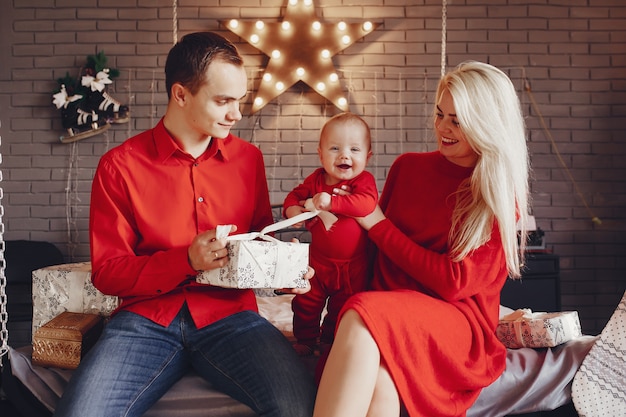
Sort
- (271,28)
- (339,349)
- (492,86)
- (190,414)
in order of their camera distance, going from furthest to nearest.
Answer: (271,28)
(492,86)
(190,414)
(339,349)

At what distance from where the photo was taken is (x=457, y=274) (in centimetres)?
179

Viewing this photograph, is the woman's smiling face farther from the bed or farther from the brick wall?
the brick wall

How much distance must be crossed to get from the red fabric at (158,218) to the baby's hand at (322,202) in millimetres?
263

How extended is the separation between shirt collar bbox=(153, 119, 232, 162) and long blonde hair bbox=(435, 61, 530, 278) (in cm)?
74

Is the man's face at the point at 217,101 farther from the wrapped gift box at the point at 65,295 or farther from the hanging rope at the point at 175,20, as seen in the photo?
the hanging rope at the point at 175,20

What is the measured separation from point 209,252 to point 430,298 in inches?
25.8

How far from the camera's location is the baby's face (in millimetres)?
1963

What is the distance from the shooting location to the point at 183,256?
5.51ft

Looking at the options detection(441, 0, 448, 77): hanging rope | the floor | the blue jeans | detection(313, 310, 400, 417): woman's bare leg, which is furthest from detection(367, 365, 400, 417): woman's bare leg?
detection(441, 0, 448, 77): hanging rope

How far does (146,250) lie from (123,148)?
0.33 m

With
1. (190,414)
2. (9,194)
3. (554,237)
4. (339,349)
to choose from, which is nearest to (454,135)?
(339,349)

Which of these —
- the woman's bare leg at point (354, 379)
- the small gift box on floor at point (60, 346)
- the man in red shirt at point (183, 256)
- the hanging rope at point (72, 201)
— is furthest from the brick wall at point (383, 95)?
the woman's bare leg at point (354, 379)

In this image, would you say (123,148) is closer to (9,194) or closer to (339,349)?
(339,349)

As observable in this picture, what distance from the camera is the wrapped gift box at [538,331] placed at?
2.06 metres
